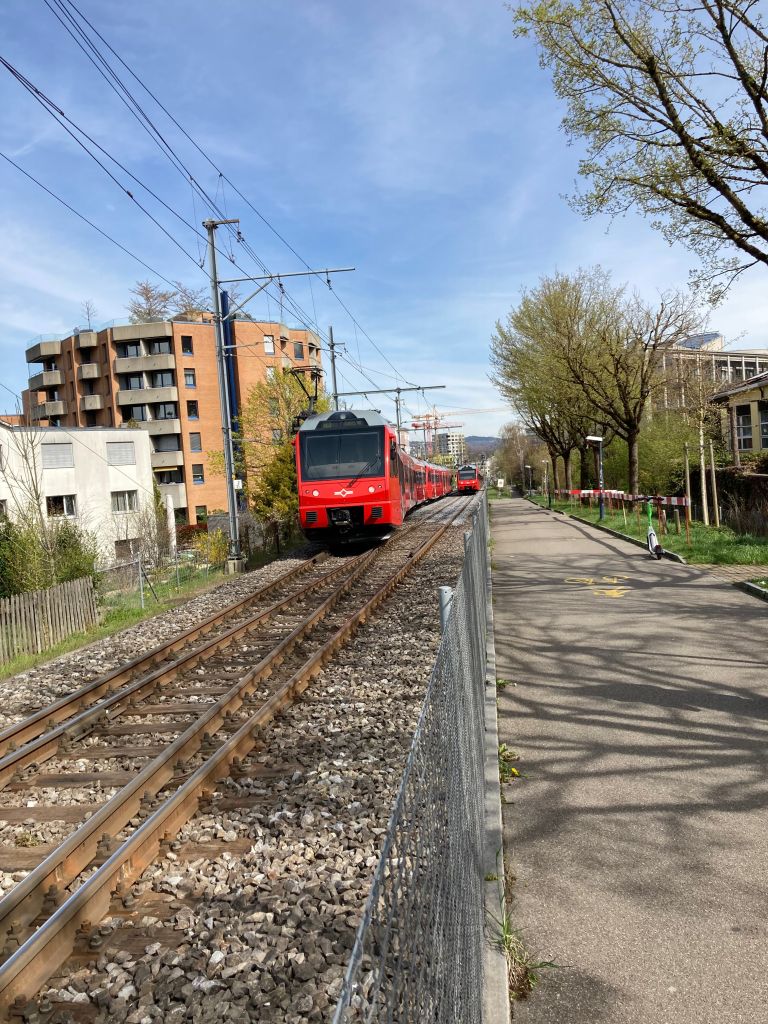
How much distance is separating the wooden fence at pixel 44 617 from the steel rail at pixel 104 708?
3.54m

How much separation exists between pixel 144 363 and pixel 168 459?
25.9 feet

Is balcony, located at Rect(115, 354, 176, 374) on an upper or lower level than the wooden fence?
upper

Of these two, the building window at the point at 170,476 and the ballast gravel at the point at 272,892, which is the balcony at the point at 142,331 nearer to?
the building window at the point at 170,476

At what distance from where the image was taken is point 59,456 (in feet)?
134

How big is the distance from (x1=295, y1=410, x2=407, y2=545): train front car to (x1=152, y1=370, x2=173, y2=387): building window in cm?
4694

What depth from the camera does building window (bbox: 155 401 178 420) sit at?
6184 cm

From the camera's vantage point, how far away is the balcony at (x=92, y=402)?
63.0 meters

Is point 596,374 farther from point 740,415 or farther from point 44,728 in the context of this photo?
point 44,728

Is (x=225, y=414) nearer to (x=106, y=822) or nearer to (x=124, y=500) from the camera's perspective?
(x=106, y=822)

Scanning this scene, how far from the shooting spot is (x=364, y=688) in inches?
291

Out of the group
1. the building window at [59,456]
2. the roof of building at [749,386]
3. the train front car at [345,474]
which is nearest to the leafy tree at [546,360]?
the roof of building at [749,386]

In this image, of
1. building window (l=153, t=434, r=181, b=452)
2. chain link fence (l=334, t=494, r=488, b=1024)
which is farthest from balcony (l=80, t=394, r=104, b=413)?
chain link fence (l=334, t=494, r=488, b=1024)

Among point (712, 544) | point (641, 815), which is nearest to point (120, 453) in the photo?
point (712, 544)

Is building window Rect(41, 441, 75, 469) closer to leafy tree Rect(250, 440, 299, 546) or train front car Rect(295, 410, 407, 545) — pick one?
leafy tree Rect(250, 440, 299, 546)
